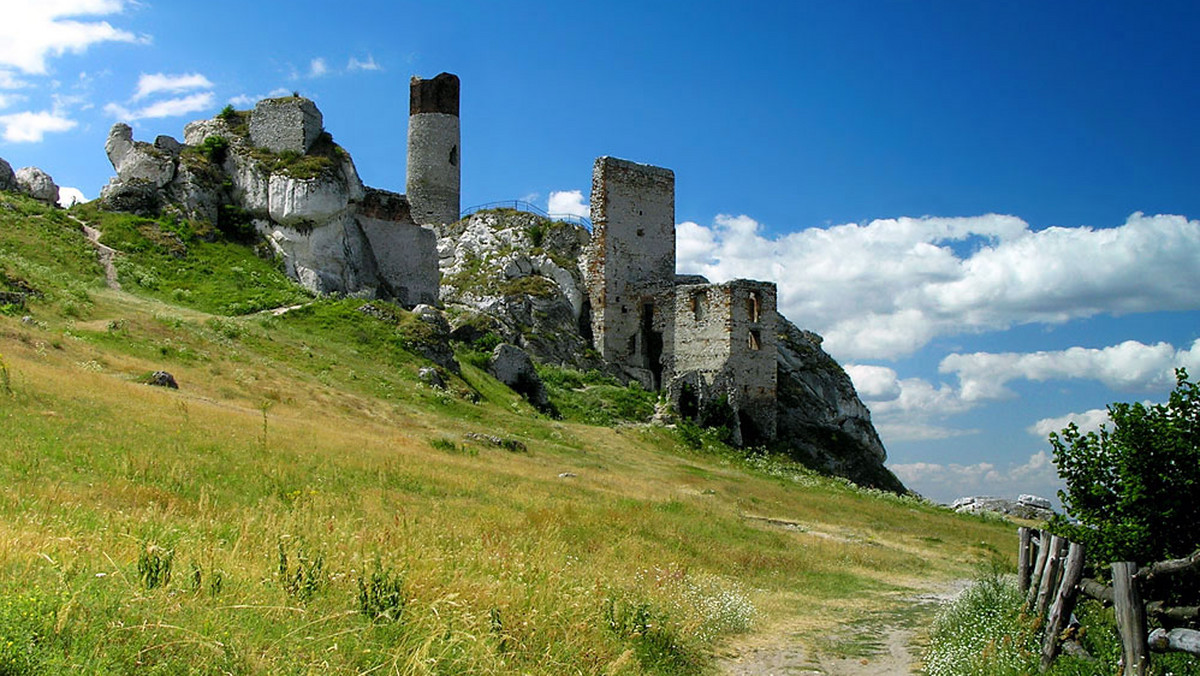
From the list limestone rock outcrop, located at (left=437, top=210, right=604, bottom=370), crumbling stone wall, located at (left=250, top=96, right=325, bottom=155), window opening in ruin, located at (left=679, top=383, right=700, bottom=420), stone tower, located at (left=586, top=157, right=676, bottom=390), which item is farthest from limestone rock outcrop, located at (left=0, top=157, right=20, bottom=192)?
window opening in ruin, located at (left=679, top=383, right=700, bottom=420)

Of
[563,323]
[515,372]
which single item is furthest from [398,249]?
[515,372]

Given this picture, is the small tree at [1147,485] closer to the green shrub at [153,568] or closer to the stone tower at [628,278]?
the green shrub at [153,568]

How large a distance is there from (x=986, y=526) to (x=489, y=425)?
51.6 feet

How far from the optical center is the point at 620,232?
162ft

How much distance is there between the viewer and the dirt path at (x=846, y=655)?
30.5ft

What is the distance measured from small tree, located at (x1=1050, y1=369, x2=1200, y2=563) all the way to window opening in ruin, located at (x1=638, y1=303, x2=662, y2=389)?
39.1 metres

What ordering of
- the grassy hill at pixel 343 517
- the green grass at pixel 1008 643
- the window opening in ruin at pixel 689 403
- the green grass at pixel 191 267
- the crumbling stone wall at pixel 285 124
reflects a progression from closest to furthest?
1. the grassy hill at pixel 343 517
2. the green grass at pixel 1008 643
3. the green grass at pixel 191 267
4. the window opening in ruin at pixel 689 403
5. the crumbling stone wall at pixel 285 124

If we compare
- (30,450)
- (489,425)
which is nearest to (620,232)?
(489,425)

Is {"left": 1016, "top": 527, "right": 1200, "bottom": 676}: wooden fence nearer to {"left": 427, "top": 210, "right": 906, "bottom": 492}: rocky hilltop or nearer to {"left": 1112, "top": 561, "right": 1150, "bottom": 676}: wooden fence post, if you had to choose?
{"left": 1112, "top": 561, "right": 1150, "bottom": 676}: wooden fence post

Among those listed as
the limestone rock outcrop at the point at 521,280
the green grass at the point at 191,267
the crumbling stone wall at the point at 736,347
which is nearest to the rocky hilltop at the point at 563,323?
the limestone rock outcrop at the point at 521,280

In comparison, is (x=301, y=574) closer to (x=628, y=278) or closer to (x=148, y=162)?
(x=148, y=162)

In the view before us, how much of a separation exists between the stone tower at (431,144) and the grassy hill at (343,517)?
840 inches

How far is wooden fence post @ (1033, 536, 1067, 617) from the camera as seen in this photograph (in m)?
9.19

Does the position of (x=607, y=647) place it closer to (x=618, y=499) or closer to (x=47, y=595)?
(x=47, y=595)
